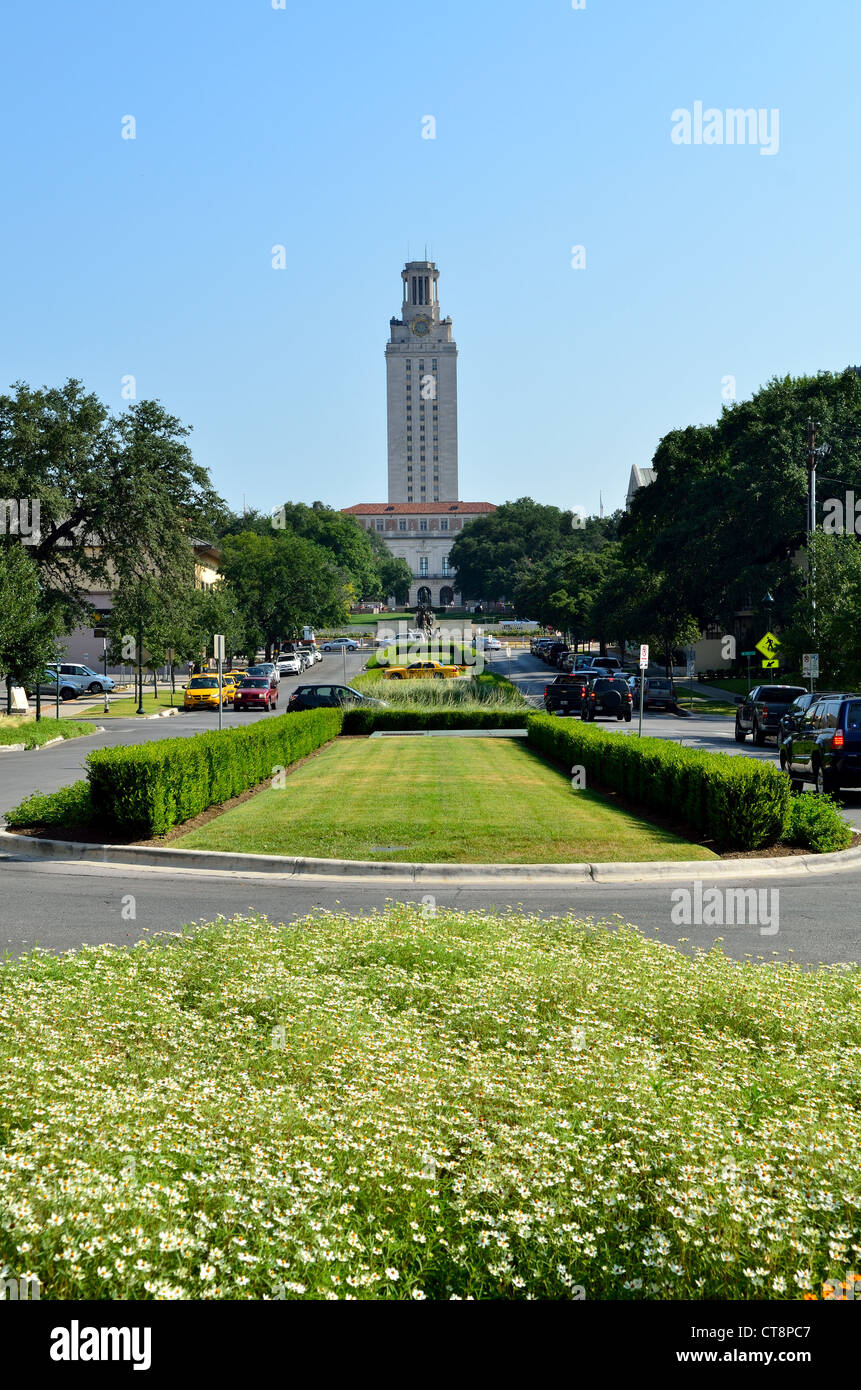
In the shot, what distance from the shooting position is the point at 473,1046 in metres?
6.02

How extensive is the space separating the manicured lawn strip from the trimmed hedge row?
67.1ft

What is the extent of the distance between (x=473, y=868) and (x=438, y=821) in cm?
296

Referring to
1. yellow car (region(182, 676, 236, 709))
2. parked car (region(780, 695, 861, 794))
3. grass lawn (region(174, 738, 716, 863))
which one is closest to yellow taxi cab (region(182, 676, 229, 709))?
yellow car (region(182, 676, 236, 709))

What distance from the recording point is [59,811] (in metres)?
16.0

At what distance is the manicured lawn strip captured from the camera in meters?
34.2

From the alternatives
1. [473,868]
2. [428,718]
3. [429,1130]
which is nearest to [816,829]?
[473,868]

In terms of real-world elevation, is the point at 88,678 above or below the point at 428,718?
above

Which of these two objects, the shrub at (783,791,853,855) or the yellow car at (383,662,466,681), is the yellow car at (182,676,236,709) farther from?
the shrub at (783,791,853,855)

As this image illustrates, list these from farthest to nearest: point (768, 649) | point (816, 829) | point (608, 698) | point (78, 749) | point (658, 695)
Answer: point (658, 695) < point (608, 698) < point (768, 649) < point (78, 749) < point (816, 829)

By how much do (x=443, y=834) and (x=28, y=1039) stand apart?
9241 millimetres

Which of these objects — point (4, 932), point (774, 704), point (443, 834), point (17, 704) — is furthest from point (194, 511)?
point (4, 932)

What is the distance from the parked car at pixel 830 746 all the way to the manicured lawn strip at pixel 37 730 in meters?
22.5

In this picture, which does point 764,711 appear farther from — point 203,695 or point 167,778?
point 203,695
